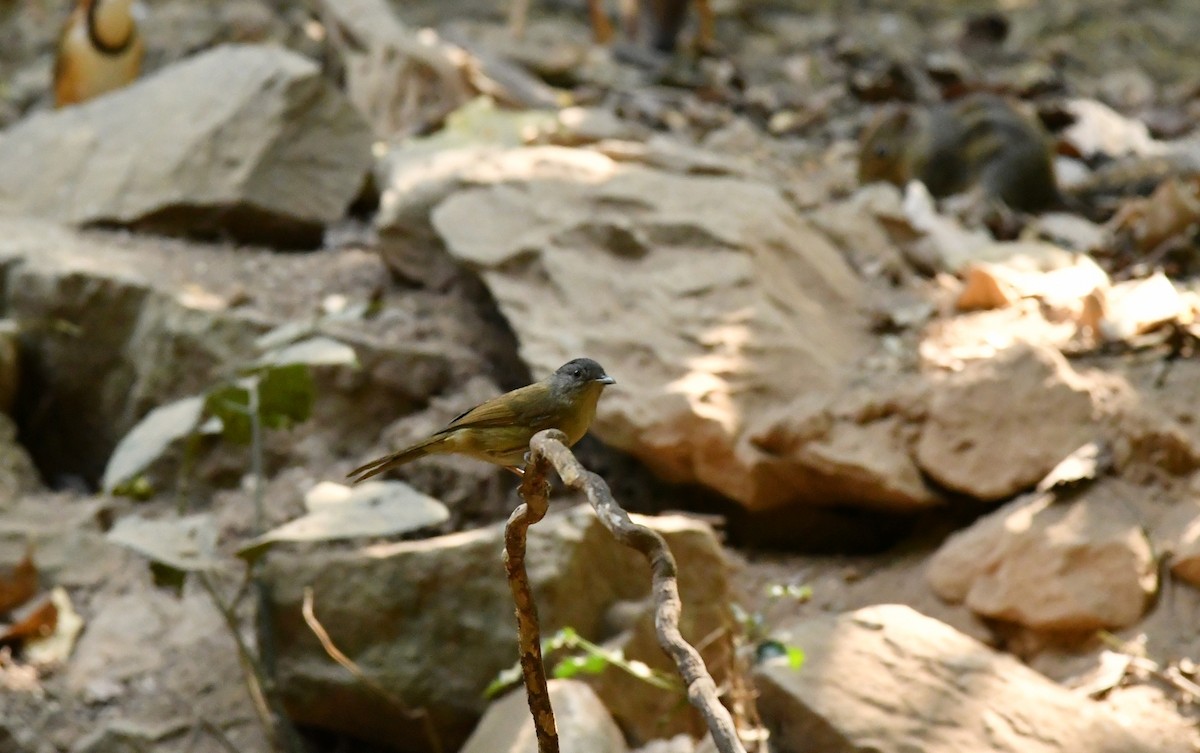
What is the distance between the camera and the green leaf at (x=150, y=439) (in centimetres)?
305

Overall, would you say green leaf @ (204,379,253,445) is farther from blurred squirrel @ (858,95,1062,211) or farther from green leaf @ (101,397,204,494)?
blurred squirrel @ (858,95,1062,211)

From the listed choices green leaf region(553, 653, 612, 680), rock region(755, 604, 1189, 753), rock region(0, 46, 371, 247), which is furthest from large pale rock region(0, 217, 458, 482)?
rock region(755, 604, 1189, 753)

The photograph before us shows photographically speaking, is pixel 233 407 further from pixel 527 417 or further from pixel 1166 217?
pixel 1166 217

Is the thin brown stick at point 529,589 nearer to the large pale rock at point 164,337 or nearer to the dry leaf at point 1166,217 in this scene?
the large pale rock at point 164,337

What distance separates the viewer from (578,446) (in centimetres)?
383

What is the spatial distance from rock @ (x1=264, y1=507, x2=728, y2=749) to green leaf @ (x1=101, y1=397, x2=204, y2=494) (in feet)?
1.44

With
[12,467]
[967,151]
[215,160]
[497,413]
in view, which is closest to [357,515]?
[497,413]

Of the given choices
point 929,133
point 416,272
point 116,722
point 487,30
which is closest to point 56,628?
point 116,722

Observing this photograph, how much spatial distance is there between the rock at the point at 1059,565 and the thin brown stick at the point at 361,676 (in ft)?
4.52

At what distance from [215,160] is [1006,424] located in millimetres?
3271

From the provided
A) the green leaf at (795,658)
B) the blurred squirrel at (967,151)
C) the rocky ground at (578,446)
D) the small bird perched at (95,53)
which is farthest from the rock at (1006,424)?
the small bird perched at (95,53)

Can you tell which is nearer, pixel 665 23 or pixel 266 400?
pixel 266 400

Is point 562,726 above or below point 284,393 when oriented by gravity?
below

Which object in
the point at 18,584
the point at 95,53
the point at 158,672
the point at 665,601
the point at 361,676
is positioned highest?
the point at 665,601
